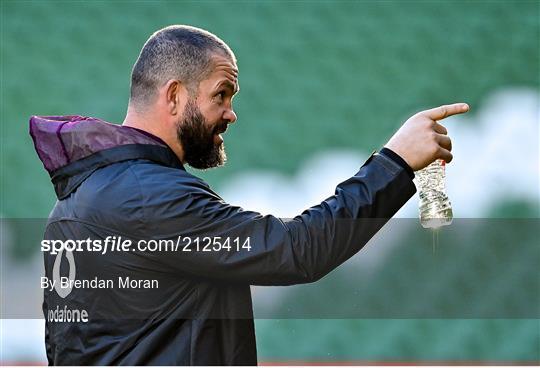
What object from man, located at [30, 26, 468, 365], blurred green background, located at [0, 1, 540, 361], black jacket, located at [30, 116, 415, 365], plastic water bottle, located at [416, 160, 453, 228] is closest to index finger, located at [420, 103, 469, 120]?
man, located at [30, 26, 468, 365]

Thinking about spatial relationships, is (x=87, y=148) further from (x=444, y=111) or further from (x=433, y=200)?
(x=433, y=200)

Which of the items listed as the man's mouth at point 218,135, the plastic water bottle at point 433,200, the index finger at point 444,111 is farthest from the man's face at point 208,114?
the plastic water bottle at point 433,200

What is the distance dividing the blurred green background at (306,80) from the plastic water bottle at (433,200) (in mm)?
1474

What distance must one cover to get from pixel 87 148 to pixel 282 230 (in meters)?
0.38

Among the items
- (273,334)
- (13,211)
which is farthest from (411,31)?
(13,211)

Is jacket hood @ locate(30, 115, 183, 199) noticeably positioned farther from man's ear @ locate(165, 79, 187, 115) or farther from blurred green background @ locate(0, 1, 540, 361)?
blurred green background @ locate(0, 1, 540, 361)

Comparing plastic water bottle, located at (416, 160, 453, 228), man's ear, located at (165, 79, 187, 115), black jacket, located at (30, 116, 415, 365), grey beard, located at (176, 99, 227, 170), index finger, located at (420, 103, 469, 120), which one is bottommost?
black jacket, located at (30, 116, 415, 365)

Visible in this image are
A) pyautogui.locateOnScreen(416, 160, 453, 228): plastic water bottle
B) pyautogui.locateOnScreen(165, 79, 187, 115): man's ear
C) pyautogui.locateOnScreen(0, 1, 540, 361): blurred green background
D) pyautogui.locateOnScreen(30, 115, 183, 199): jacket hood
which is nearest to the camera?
pyautogui.locateOnScreen(30, 115, 183, 199): jacket hood

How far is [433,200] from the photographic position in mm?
1859

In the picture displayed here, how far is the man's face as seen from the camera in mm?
1576

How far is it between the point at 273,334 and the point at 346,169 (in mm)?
696

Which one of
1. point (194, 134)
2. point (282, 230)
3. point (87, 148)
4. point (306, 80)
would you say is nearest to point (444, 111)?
point (282, 230)

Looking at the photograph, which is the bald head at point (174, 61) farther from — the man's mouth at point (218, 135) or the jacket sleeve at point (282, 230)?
the jacket sleeve at point (282, 230)

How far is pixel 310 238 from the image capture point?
4.50 feet
